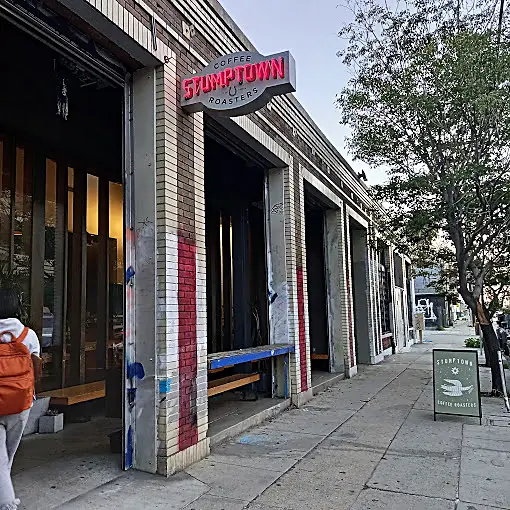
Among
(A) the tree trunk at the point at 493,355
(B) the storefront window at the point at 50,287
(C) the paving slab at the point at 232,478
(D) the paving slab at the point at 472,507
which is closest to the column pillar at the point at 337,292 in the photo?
(A) the tree trunk at the point at 493,355

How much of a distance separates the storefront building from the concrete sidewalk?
1.68 ft

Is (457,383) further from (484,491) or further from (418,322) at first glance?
(418,322)

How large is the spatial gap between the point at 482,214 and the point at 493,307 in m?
4.21

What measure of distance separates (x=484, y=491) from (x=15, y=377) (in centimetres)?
409

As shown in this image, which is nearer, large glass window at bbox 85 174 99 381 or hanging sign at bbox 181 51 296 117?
hanging sign at bbox 181 51 296 117

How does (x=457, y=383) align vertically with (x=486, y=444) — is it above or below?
above

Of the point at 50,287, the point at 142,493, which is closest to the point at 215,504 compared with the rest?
the point at 142,493

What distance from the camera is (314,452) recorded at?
19.5ft

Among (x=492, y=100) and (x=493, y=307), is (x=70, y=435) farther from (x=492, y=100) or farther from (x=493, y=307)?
(x=493, y=307)

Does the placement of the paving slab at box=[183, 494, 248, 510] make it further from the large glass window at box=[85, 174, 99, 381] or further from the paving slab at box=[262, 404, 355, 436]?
the large glass window at box=[85, 174, 99, 381]

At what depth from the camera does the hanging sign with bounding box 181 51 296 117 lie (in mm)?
5117

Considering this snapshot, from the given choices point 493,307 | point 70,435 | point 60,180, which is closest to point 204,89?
point 60,180

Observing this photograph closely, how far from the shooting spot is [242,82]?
5.26 metres

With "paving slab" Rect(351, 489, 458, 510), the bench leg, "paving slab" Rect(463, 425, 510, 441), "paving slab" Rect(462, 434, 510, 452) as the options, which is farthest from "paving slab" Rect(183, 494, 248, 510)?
the bench leg
